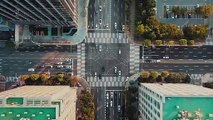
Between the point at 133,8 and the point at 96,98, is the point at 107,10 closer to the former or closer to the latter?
→ the point at 133,8

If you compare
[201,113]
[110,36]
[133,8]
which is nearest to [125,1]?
[133,8]

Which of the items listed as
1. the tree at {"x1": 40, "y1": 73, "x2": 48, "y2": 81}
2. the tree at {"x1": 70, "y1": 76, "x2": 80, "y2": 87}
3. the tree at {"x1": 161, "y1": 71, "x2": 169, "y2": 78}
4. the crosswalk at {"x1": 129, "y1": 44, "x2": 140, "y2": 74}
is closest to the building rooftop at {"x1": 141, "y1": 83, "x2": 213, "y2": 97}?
the tree at {"x1": 161, "y1": 71, "x2": 169, "y2": 78}

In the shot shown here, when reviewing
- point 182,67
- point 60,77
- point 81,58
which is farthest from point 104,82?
point 182,67

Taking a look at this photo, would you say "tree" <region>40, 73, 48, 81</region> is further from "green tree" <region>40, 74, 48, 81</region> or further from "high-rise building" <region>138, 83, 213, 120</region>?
"high-rise building" <region>138, 83, 213, 120</region>

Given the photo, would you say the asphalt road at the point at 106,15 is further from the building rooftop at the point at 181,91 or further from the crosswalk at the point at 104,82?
the building rooftop at the point at 181,91

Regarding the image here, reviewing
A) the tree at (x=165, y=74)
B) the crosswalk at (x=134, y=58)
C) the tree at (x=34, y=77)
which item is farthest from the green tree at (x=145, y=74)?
the tree at (x=34, y=77)

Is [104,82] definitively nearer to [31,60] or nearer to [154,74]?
[154,74]
